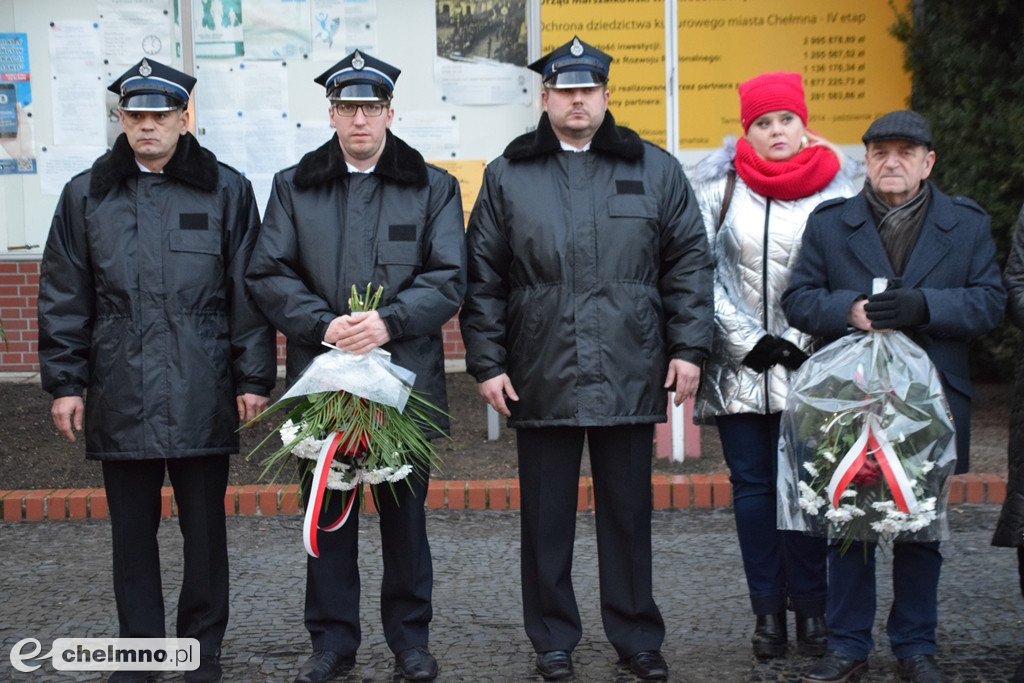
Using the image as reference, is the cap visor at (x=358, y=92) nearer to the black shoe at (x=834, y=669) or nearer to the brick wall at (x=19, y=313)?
the black shoe at (x=834, y=669)

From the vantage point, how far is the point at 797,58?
8.09m

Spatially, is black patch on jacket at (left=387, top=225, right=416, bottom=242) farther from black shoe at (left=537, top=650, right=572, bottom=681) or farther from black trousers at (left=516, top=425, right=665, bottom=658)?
black shoe at (left=537, top=650, right=572, bottom=681)

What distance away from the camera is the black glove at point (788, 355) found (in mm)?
4441

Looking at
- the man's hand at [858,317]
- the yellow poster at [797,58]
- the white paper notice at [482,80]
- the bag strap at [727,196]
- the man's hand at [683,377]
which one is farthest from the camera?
the white paper notice at [482,80]

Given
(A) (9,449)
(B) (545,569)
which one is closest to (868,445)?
(B) (545,569)

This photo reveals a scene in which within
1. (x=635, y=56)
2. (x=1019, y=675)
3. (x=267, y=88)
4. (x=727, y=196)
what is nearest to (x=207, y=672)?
(x=727, y=196)

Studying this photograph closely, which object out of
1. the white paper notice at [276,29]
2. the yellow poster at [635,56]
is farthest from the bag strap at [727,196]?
the white paper notice at [276,29]

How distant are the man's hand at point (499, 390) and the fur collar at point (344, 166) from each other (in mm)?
722

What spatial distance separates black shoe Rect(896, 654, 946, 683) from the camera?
13.7ft

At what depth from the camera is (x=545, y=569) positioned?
4.43m

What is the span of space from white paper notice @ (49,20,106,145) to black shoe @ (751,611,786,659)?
5903 millimetres

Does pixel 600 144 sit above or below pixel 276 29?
below

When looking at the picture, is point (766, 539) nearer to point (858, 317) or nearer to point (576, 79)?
point (858, 317)

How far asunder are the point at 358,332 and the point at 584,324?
0.77 metres
